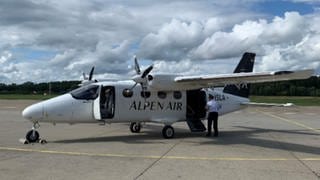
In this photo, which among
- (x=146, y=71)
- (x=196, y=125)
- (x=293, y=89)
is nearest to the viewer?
(x=146, y=71)

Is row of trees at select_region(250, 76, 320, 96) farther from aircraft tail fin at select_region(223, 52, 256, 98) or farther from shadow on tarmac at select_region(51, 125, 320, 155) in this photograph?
shadow on tarmac at select_region(51, 125, 320, 155)

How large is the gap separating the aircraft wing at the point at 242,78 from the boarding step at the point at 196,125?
2048mm

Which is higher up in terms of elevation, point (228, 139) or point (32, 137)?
point (32, 137)

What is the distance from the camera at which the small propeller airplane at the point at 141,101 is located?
17.7 m

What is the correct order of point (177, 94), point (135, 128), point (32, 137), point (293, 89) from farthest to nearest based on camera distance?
point (293, 89) → point (135, 128) → point (177, 94) → point (32, 137)

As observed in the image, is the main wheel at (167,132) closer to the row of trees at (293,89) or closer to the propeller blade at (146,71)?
the propeller blade at (146,71)

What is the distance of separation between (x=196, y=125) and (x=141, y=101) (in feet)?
9.35

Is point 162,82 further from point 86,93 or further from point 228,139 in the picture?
point 228,139

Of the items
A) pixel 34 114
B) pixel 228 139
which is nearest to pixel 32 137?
pixel 34 114

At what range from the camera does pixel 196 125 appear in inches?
819

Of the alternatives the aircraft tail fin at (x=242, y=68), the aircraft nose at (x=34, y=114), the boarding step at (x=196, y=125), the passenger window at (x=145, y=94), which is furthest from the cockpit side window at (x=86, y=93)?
the aircraft tail fin at (x=242, y=68)

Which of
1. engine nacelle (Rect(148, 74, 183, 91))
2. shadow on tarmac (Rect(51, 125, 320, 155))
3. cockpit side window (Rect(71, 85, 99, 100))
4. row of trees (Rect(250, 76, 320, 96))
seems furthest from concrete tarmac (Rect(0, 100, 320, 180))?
row of trees (Rect(250, 76, 320, 96))

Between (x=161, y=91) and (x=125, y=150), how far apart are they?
5671 millimetres

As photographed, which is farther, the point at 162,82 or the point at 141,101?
the point at 141,101
